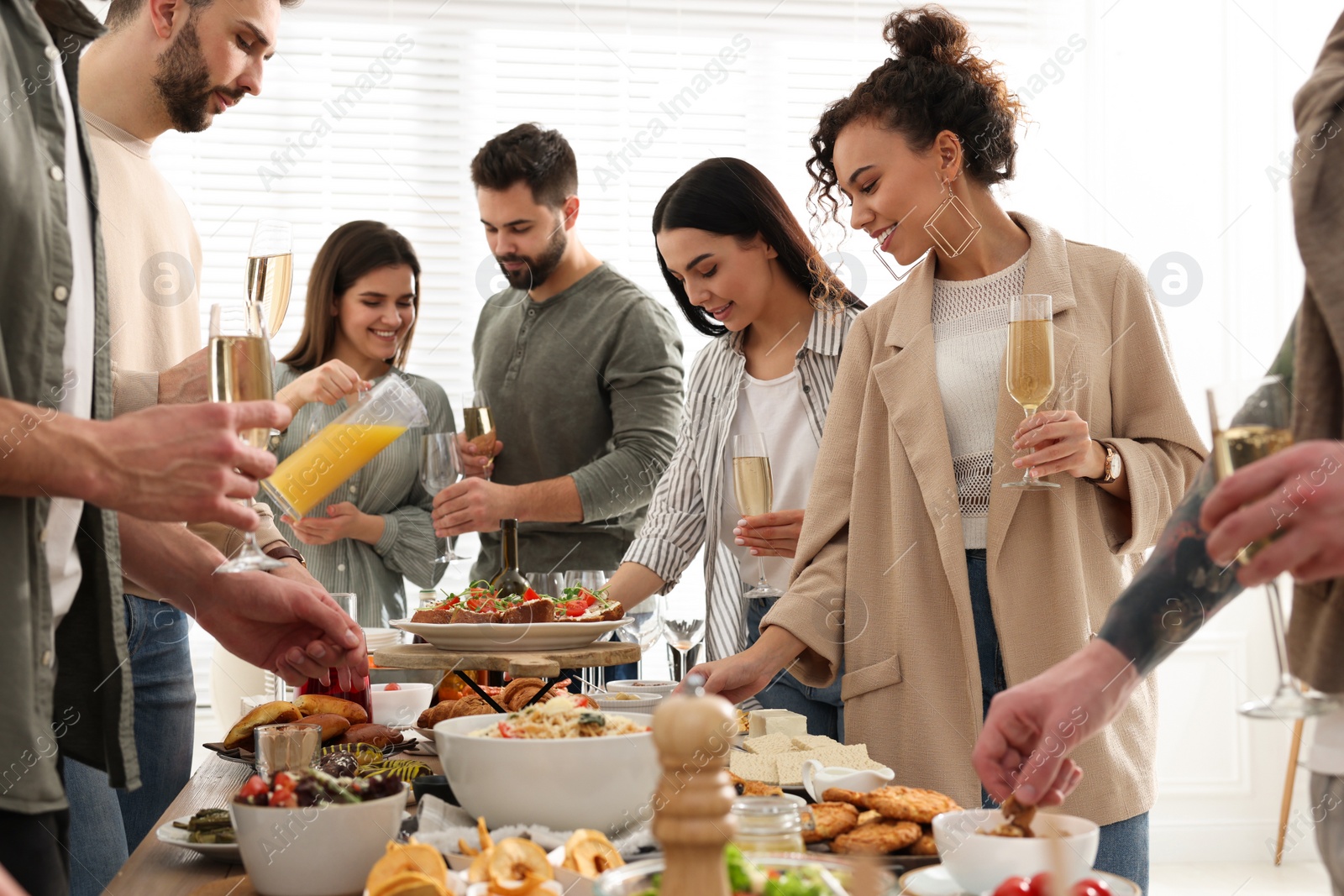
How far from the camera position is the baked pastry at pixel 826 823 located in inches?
42.6

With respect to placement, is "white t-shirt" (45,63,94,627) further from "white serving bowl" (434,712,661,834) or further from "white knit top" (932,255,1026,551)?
"white knit top" (932,255,1026,551)

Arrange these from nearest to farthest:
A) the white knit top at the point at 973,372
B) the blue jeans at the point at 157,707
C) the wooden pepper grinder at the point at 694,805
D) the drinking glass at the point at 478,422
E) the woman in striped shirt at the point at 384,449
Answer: the wooden pepper grinder at the point at 694,805 → the white knit top at the point at 973,372 → the blue jeans at the point at 157,707 → the drinking glass at the point at 478,422 → the woman in striped shirt at the point at 384,449

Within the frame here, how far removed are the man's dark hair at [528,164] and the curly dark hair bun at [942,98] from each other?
4.24ft

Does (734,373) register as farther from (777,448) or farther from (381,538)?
(381,538)

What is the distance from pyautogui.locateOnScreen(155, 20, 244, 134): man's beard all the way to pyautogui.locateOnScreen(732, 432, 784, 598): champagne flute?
1.28m

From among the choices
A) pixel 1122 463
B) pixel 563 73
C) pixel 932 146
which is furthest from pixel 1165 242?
pixel 1122 463

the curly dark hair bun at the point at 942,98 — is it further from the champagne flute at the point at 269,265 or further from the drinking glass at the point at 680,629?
the champagne flute at the point at 269,265

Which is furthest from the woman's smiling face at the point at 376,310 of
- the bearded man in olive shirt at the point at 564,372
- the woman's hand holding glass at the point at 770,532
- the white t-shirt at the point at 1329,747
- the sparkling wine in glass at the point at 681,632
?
the white t-shirt at the point at 1329,747

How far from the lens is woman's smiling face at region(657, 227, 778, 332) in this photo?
2.64 metres

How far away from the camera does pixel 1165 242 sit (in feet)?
14.5

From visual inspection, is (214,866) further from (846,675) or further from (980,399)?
(980,399)

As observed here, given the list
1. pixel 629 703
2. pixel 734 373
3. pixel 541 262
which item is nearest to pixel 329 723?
pixel 629 703

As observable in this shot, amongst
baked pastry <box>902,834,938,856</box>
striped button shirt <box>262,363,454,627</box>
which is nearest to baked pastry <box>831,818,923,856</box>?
baked pastry <box>902,834,938,856</box>

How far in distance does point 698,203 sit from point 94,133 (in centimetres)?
130
